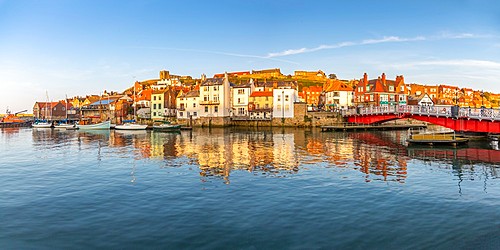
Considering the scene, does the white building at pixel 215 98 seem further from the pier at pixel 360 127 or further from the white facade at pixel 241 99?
the pier at pixel 360 127

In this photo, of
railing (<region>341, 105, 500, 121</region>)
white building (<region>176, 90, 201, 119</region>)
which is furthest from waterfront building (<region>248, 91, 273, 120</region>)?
railing (<region>341, 105, 500, 121</region>)

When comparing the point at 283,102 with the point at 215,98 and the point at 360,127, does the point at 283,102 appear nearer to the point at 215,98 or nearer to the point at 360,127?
the point at 215,98

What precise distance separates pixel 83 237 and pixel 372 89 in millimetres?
118274

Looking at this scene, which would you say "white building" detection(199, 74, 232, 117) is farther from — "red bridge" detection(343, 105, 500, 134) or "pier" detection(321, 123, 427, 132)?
"red bridge" detection(343, 105, 500, 134)

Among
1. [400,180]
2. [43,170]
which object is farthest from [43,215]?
[400,180]

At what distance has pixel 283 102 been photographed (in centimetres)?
11306

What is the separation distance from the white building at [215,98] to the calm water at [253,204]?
75.2 m

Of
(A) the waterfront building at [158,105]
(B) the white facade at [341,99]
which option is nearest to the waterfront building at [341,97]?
(B) the white facade at [341,99]

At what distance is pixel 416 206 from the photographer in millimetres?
21250

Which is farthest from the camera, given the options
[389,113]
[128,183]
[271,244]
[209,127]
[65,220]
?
[209,127]

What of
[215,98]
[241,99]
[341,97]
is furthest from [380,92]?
[215,98]

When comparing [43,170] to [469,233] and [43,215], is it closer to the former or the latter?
[43,215]

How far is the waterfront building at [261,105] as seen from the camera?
114312 millimetres

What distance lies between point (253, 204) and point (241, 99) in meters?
99.4
